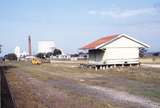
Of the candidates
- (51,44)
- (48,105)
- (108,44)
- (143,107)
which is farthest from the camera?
(51,44)

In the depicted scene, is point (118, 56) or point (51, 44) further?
point (51, 44)

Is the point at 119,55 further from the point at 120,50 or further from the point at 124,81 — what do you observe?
the point at 124,81

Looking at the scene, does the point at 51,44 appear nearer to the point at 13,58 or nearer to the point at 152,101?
the point at 13,58

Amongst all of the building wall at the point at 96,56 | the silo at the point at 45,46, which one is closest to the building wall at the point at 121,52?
the building wall at the point at 96,56

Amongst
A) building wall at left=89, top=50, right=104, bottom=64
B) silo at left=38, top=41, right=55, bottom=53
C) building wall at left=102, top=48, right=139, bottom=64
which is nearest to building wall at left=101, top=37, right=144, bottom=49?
building wall at left=102, top=48, right=139, bottom=64

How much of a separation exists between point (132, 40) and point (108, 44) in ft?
10.8

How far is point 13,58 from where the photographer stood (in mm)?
159625

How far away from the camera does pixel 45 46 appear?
156375mm

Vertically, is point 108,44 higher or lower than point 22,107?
higher

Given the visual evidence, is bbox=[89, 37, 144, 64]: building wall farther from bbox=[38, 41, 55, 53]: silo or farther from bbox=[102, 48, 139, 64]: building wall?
bbox=[38, 41, 55, 53]: silo

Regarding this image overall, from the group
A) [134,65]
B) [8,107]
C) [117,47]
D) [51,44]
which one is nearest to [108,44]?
[117,47]

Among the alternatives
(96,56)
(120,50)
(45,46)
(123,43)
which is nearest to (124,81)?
(120,50)

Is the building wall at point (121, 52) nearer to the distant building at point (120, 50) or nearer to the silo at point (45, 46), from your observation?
the distant building at point (120, 50)

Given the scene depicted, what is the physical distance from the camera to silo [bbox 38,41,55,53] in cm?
15638
